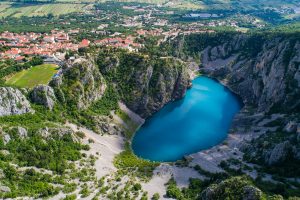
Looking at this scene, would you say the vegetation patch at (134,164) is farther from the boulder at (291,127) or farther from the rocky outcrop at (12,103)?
the boulder at (291,127)

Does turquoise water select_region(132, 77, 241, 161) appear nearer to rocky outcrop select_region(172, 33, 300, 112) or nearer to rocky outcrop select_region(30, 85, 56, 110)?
rocky outcrop select_region(172, 33, 300, 112)

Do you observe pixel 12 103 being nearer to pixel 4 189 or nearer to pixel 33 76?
pixel 33 76

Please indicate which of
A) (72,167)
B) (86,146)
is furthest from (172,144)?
(72,167)

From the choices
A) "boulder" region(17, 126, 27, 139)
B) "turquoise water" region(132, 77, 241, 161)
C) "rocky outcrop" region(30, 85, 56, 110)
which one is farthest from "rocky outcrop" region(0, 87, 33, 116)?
"turquoise water" region(132, 77, 241, 161)

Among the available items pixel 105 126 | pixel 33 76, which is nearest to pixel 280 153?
pixel 105 126

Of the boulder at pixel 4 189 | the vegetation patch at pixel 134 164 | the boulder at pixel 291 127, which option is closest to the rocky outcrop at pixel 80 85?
the vegetation patch at pixel 134 164

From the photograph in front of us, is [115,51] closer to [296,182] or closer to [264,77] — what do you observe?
[264,77]

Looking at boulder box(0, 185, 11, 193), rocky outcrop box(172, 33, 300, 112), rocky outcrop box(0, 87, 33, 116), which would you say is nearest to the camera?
boulder box(0, 185, 11, 193)
